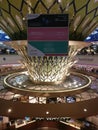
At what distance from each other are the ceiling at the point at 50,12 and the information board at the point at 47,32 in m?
1.08

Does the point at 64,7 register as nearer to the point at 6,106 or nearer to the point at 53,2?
the point at 53,2

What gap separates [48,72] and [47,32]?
10.7 ft

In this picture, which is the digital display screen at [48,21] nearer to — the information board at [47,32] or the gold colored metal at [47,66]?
the information board at [47,32]

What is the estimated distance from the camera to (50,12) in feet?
A: 32.0

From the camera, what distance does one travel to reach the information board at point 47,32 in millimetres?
8539

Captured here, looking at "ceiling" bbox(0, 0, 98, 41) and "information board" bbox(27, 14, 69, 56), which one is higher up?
"ceiling" bbox(0, 0, 98, 41)

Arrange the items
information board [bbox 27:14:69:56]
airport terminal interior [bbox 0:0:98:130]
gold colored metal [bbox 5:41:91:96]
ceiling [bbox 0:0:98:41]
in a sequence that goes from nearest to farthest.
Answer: airport terminal interior [bbox 0:0:98:130], information board [bbox 27:14:69:56], ceiling [bbox 0:0:98:41], gold colored metal [bbox 5:41:91:96]

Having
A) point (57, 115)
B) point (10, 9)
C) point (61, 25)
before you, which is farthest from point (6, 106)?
point (10, 9)

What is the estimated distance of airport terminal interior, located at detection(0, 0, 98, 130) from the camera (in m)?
7.88

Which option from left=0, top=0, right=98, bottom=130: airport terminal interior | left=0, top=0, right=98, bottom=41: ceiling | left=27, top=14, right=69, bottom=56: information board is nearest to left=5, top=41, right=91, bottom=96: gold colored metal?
left=0, top=0, right=98, bottom=130: airport terminal interior

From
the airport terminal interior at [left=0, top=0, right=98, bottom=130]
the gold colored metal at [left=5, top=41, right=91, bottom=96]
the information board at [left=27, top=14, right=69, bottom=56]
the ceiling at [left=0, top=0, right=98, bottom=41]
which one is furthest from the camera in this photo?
the gold colored metal at [left=5, top=41, right=91, bottom=96]

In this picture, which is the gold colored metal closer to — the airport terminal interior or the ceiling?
the airport terminal interior

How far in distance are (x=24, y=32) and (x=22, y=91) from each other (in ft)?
8.62

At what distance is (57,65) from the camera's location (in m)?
11.4
